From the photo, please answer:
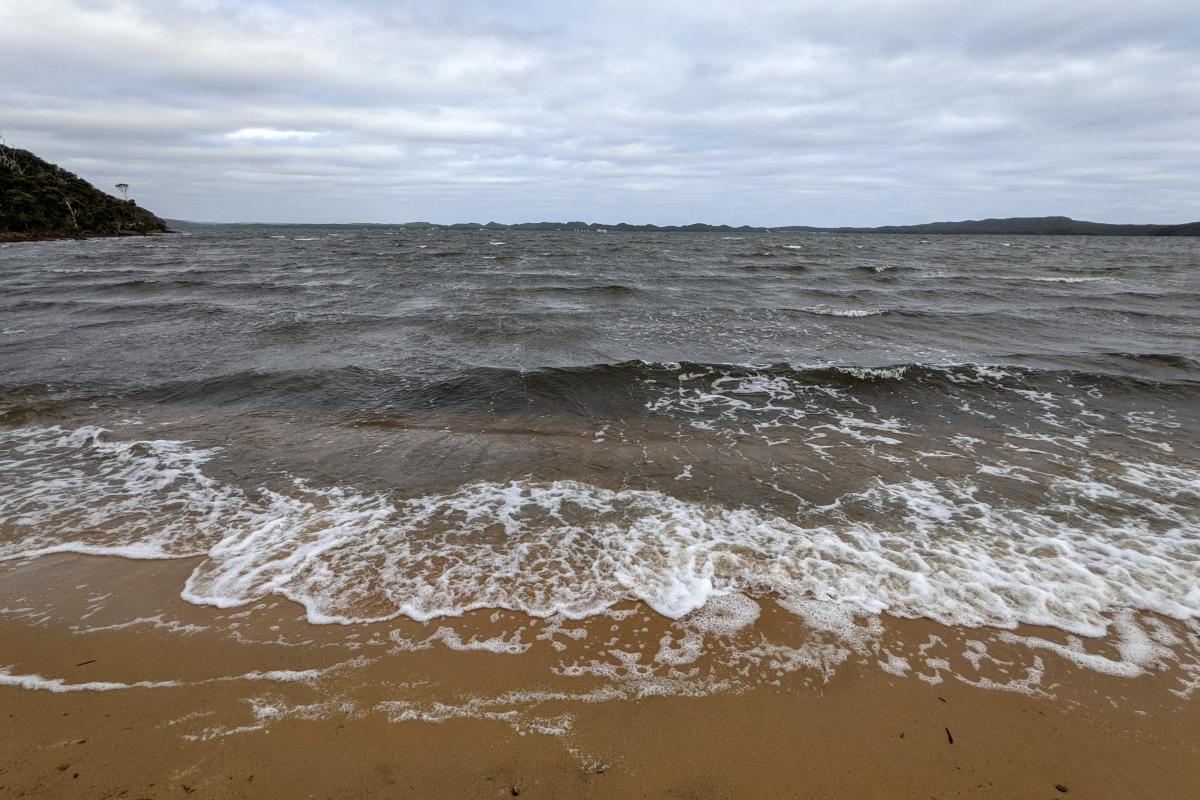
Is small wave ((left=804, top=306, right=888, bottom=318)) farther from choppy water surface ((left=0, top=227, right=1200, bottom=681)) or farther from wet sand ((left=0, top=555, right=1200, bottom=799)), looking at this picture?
wet sand ((left=0, top=555, right=1200, bottom=799))

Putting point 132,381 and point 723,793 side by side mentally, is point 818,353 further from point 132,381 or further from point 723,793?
point 132,381

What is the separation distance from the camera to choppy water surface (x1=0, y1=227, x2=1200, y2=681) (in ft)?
15.1

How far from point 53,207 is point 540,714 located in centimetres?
9225

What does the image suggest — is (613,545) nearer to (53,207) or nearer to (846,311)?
(846,311)

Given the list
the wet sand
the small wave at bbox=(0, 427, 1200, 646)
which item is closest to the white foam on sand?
the small wave at bbox=(0, 427, 1200, 646)

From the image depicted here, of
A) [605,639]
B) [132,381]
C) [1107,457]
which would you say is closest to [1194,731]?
[605,639]

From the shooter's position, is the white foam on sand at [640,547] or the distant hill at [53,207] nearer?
the white foam on sand at [640,547]

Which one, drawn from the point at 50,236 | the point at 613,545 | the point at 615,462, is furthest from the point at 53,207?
the point at 613,545

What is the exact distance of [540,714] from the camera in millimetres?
3281

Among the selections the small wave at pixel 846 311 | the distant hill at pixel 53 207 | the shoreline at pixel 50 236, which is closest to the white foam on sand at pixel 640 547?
the small wave at pixel 846 311

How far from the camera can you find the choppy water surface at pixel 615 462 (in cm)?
462

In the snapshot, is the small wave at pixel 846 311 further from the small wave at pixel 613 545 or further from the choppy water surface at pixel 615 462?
the small wave at pixel 613 545

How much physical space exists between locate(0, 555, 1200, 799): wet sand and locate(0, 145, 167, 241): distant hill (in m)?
76.4

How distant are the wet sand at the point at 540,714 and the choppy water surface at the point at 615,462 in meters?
0.44
